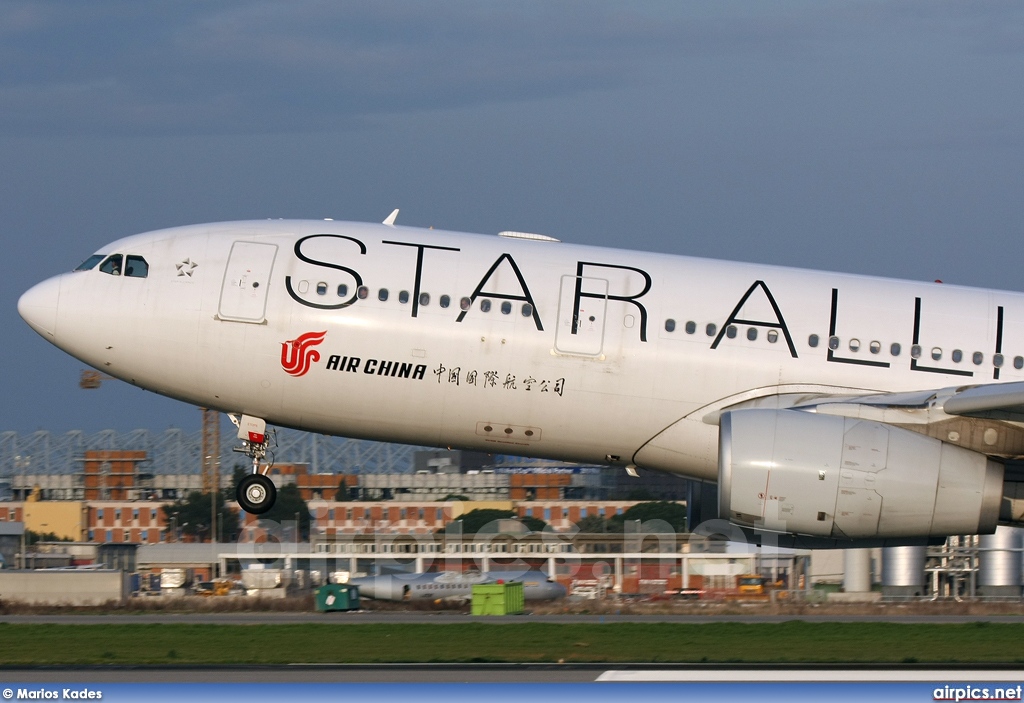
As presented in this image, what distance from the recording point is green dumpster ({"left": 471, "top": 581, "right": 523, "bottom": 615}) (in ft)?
112

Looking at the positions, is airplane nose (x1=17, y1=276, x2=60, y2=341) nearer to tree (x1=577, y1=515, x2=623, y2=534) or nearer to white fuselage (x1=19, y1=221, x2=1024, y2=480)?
white fuselage (x1=19, y1=221, x2=1024, y2=480)

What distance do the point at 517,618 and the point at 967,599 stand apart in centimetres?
2204

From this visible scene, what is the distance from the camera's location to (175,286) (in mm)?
19203

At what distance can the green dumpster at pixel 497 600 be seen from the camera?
112 ft

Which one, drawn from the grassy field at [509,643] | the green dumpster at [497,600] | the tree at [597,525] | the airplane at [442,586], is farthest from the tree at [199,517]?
the grassy field at [509,643]

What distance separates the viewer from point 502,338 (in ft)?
61.2

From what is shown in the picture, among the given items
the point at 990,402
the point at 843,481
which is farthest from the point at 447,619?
the point at 990,402

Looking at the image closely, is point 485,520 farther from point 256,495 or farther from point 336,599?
point 256,495

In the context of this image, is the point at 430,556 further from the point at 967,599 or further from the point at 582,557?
the point at 967,599

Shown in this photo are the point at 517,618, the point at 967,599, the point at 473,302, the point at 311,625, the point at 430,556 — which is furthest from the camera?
the point at 430,556

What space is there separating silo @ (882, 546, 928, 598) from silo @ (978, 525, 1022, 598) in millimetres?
2024

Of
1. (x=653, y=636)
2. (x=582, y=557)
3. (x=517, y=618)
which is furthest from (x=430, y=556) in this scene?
(x=653, y=636)

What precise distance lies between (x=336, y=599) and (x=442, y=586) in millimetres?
9134

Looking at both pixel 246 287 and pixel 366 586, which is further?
pixel 366 586
